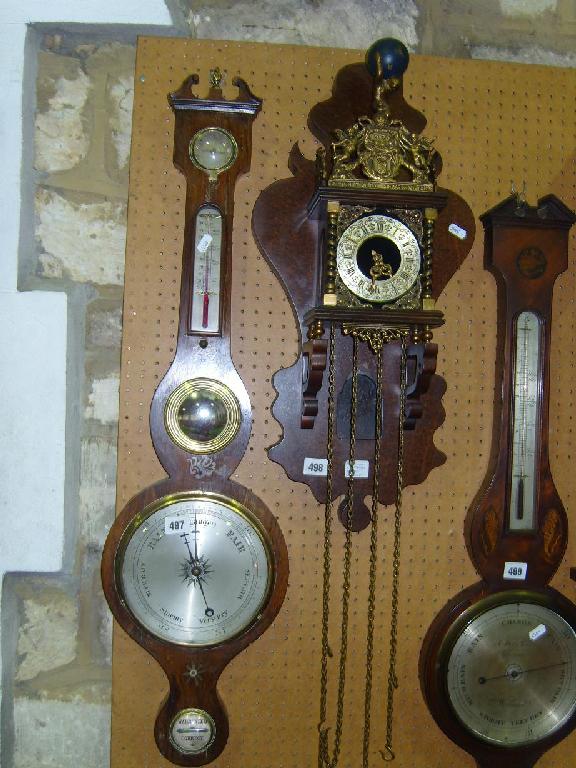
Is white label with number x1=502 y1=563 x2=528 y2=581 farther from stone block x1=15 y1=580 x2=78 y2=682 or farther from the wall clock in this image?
stone block x1=15 y1=580 x2=78 y2=682

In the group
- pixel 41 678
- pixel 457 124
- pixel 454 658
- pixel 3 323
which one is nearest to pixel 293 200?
pixel 457 124

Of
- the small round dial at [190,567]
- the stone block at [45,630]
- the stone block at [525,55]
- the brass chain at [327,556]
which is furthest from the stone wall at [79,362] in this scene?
the stone block at [525,55]

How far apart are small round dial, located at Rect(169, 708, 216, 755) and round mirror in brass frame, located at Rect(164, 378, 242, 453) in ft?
2.10

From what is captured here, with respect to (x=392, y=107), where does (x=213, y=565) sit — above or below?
below

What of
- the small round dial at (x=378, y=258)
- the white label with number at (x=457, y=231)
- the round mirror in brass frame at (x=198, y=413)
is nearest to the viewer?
the small round dial at (x=378, y=258)

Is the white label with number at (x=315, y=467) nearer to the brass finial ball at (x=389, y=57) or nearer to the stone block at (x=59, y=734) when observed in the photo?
the stone block at (x=59, y=734)

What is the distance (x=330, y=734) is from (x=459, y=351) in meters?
1.04

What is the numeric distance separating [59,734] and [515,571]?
3.95ft

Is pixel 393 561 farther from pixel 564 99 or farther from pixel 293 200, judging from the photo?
pixel 564 99

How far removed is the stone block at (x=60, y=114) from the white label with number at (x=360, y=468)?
102cm

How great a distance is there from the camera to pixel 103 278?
168 cm

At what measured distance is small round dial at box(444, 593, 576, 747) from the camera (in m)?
1.70

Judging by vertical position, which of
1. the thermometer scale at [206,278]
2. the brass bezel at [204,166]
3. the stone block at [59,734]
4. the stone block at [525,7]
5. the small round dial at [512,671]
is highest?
the stone block at [525,7]

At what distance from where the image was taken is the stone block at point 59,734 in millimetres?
1669
